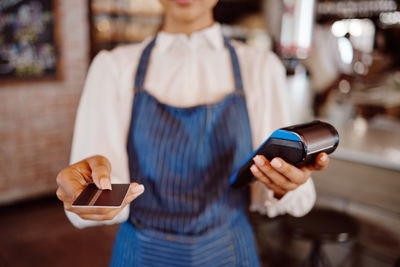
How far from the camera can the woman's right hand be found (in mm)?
656

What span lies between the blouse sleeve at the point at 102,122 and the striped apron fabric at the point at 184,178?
0.04m

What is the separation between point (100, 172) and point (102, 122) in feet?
1.01

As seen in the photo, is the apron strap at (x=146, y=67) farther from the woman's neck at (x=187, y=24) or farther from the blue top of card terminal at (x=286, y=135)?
the blue top of card terminal at (x=286, y=135)

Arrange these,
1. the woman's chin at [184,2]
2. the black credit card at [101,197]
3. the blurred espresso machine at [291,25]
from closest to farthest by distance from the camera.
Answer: the black credit card at [101,197]
the woman's chin at [184,2]
the blurred espresso machine at [291,25]

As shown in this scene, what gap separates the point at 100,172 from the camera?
707mm

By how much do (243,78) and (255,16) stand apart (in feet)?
28.7

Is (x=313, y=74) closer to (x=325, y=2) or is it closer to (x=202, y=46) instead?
(x=202, y=46)

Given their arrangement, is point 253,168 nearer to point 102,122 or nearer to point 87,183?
point 87,183

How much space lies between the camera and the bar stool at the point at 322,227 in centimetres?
176

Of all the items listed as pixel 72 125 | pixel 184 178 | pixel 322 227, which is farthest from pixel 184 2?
pixel 72 125

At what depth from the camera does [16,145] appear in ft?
11.4

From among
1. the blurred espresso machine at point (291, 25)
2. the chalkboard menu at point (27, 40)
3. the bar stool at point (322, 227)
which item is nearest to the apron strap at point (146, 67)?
the bar stool at point (322, 227)

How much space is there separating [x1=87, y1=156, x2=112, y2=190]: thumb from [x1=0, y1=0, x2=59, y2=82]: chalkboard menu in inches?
120

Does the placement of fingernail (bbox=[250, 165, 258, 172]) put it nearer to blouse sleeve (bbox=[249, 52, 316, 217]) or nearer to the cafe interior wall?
blouse sleeve (bbox=[249, 52, 316, 217])
